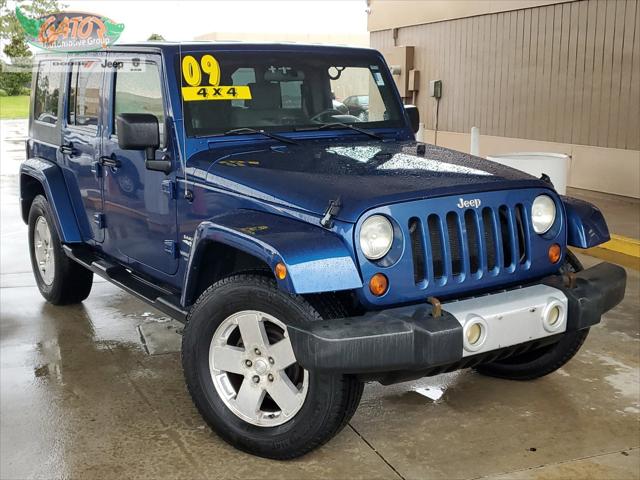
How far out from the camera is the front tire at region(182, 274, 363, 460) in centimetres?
319

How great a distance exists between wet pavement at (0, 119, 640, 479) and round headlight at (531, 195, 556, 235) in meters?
0.96

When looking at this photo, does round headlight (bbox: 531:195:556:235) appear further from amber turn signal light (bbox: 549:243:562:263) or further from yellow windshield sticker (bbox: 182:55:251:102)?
yellow windshield sticker (bbox: 182:55:251:102)

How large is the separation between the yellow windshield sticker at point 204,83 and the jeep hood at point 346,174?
12.1 inches

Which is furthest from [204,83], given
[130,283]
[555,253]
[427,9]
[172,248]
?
[427,9]

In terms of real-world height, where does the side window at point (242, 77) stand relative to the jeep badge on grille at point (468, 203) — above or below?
above

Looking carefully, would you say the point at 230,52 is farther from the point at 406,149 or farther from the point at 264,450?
the point at 264,450

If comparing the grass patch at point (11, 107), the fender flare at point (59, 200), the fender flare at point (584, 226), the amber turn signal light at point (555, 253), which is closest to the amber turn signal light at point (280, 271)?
the amber turn signal light at point (555, 253)

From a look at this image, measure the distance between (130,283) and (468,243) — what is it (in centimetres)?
204

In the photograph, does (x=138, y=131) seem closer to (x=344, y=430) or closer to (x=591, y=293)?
(x=344, y=430)

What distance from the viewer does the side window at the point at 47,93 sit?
18.2 feet

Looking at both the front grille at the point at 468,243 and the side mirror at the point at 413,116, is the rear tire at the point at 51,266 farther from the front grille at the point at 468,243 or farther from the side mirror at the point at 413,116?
the front grille at the point at 468,243

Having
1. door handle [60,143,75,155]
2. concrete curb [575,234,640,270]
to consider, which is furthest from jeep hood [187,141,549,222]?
concrete curb [575,234,640,270]

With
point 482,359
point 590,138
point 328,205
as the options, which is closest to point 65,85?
point 328,205

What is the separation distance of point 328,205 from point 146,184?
1488 millimetres
